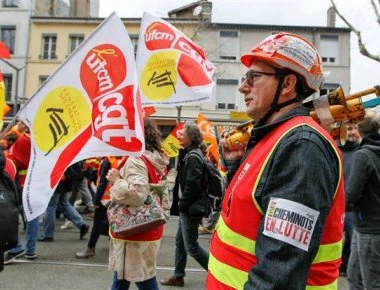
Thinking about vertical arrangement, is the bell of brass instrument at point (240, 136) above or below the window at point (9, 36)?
below

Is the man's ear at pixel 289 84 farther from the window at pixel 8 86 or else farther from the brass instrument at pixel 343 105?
the window at pixel 8 86

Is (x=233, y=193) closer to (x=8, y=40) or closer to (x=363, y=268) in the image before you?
(x=363, y=268)

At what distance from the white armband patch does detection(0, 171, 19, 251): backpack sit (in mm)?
2334

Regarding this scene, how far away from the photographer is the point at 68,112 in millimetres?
3459

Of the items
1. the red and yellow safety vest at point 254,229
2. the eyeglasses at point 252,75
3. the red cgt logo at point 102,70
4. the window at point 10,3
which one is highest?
the window at point 10,3

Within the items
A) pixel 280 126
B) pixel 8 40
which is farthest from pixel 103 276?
pixel 8 40

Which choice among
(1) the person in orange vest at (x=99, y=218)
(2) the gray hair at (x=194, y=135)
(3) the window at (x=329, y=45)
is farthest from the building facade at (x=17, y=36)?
(2) the gray hair at (x=194, y=135)

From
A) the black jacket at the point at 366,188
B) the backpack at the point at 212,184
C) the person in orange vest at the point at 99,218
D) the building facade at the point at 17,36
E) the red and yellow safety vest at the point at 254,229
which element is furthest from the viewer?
the building facade at the point at 17,36

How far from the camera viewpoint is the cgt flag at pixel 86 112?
328 cm

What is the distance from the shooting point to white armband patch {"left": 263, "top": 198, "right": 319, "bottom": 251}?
1.55 meters

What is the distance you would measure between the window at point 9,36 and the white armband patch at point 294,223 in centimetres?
3441

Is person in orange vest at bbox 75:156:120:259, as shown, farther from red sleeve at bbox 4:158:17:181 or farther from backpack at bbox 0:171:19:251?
backpack at bbox 0:171:19:251

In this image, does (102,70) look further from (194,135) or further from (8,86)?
(8,86)

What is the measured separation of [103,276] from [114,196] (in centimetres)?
230
